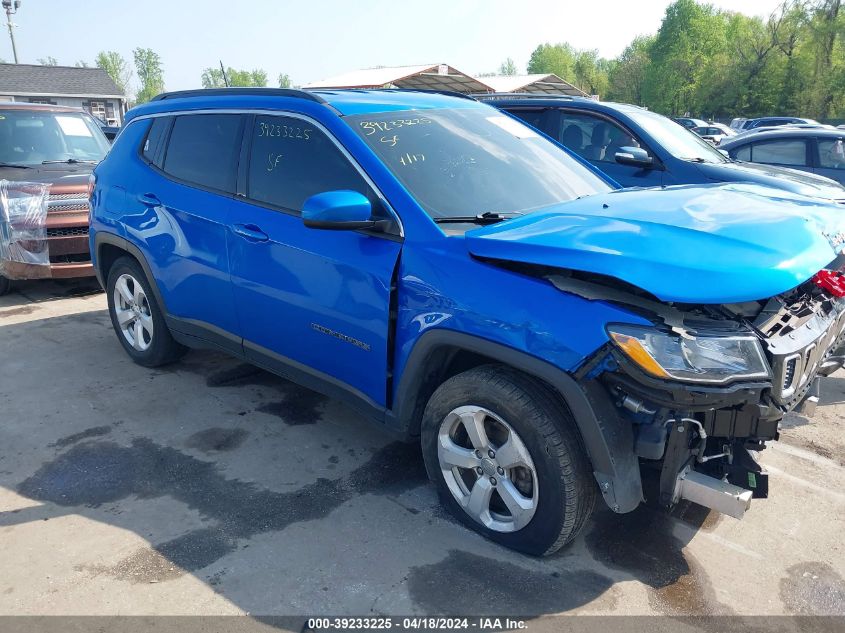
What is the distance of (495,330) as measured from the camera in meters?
2.61

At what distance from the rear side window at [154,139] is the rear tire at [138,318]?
77 cm

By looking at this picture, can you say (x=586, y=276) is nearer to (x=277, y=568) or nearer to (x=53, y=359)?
(x=277, y=568)

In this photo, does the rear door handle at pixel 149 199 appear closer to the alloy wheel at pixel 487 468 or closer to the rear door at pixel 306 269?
the rear door at pixel 306 269

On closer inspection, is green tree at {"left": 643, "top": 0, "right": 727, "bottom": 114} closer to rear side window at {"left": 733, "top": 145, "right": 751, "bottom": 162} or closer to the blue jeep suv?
rear side window at {"left": 733, "top": 145, "right": 751, "bottom": 162}

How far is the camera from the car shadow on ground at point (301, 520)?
2.65 m

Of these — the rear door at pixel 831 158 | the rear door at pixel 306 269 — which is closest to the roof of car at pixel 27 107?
the rear door at pixel 306 269

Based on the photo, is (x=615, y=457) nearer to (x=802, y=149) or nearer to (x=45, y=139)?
(x=45, y=139)

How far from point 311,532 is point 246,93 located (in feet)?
8.23

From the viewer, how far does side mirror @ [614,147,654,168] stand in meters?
6.38

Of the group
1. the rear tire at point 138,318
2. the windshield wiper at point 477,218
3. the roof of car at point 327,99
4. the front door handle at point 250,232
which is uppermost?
the roof of car at point 327,99

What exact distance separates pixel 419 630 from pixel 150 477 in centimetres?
178

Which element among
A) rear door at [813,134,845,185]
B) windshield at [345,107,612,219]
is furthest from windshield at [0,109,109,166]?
rear door at [813,134,845,185]

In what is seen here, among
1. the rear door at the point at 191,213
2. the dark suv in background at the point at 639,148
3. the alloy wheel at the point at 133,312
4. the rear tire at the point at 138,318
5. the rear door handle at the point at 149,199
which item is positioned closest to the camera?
the rear door at the point at 191,213

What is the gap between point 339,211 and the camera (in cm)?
290
